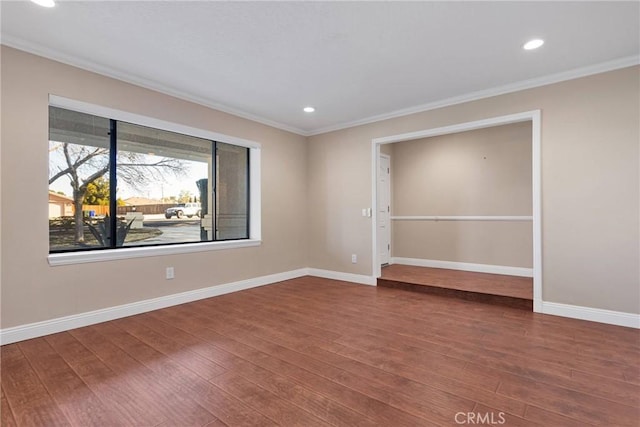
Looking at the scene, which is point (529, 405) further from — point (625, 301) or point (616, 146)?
point (616, 146)

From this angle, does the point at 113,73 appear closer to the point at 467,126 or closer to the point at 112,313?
the point at 112,313

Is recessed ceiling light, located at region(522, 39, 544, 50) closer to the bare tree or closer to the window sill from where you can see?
the window sill

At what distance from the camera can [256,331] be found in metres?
2.94

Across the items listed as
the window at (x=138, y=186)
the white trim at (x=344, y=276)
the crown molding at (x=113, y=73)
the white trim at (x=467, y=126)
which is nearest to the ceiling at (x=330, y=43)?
the crown molding at (x=113, y=73)

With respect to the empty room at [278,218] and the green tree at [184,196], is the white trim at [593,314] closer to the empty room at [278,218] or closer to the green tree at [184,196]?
the empty room at [278,218]

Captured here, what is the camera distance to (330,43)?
266 cm

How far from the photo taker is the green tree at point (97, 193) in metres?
3.28

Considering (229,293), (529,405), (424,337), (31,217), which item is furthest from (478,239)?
(31,217)

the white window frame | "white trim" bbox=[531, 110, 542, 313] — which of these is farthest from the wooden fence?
"white trim" bbox=[531, 110, 542, 313]

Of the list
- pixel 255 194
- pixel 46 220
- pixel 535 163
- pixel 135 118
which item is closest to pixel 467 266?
pixel 535 163

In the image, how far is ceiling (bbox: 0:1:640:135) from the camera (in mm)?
2242

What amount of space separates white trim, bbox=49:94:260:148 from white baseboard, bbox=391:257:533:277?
3897 millimetres

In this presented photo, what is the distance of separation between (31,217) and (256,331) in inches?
90.8

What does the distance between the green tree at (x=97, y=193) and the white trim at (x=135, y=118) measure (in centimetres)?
71
